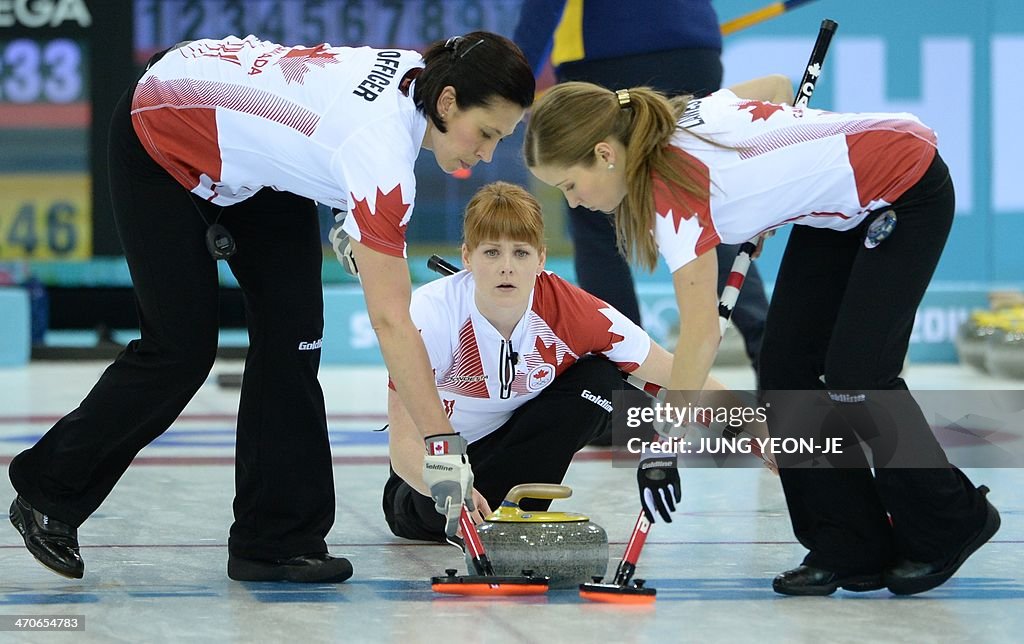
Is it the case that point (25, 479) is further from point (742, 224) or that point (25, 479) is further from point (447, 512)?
point (742, 224)

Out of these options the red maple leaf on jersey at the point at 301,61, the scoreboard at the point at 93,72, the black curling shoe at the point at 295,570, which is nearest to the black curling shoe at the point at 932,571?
the black curling shoe at the point at 295,570

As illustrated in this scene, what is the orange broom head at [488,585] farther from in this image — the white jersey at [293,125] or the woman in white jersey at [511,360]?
the white jersey at [293,125]

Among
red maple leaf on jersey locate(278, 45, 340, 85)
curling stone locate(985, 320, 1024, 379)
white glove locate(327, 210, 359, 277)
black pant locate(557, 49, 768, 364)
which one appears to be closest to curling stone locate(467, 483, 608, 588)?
white glove locate(327, 210, 359, 277)

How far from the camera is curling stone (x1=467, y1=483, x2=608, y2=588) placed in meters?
2.59

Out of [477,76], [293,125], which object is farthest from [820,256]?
[293,125]

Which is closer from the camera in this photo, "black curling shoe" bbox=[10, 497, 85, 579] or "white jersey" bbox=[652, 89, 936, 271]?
"white jersey" bbox=[652, 89, 936, 271]

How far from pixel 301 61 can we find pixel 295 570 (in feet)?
3.14

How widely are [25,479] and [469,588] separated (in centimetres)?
89

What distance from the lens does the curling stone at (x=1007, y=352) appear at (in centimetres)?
712

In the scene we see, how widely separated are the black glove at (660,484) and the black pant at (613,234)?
5.74 ft

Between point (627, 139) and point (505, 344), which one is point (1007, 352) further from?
point (627, 139)

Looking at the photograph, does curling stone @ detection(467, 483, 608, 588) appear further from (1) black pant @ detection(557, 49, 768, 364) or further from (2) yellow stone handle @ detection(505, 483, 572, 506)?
(1) black pant @ detection(557, 49, 768, 364)

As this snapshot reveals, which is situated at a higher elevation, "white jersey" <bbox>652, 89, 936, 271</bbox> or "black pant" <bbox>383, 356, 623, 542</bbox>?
"white jersey" <bbox>652, 89, 936, 271</bbox>

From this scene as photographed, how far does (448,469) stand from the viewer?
7.97 feet
